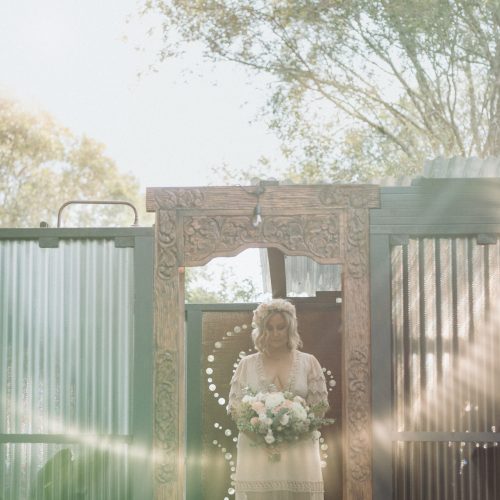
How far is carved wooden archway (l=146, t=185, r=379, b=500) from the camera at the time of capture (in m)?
5.48

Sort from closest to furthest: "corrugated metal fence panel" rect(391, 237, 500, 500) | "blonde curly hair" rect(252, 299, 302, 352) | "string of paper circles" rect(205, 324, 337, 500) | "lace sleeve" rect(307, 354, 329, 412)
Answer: "corrugated metal fence panel" rect(391, 237, 500, 500) < "lace sleeve" rect(307, 354, 329, 412) < "blonde curly hair" rect(252, 299, 302, 352) < "string of paper circles" rect(205, 324, 337, 500)

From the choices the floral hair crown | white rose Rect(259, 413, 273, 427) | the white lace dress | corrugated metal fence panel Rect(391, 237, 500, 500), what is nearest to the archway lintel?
corrugated metal fence panel Rect(391, 237, 500, 500)

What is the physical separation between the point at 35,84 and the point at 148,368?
17269 millimetres

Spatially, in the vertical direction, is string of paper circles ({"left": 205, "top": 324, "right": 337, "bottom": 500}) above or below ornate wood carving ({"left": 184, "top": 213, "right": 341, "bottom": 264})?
below

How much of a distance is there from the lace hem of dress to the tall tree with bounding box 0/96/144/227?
52.7 ft

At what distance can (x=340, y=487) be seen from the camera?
24.4 feet

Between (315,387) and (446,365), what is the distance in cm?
84

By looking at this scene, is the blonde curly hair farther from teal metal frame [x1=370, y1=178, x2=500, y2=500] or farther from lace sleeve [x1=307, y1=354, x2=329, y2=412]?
teal metal frame [x1=370, y1=178, x2=500, y2=500]

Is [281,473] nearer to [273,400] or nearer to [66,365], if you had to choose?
[273,400]

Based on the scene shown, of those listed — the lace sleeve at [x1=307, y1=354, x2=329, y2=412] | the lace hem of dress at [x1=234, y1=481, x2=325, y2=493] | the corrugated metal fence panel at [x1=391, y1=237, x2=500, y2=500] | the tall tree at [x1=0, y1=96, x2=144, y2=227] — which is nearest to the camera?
the corrugated metal fence panel at [x1=391, y1=237, x2=500, y2=500]

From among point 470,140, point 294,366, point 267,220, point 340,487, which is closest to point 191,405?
point 340,487

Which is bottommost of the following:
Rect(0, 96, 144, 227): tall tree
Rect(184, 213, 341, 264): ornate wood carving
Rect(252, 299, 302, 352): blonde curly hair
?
Rect(252, 299, 302, 352): blonde curly hair

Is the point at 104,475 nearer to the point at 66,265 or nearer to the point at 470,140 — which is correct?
the point at 66,265

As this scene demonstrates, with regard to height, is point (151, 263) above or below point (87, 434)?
above
